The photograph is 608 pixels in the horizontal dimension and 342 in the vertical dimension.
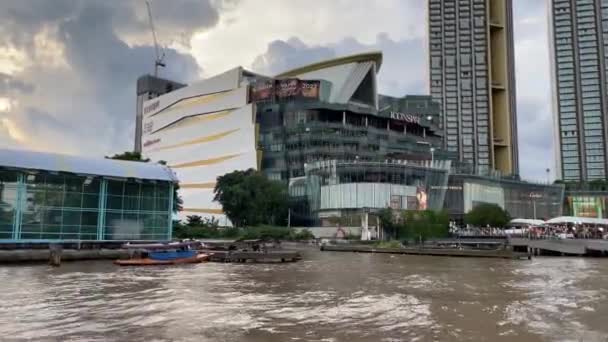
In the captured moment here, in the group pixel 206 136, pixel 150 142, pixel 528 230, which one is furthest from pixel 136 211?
pixel 150 142

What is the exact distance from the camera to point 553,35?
152625mm

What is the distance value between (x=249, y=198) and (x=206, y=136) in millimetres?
47965

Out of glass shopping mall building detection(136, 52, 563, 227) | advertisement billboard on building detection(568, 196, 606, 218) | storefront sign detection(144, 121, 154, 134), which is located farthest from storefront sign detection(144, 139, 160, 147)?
advertisement billboard on building detection(568, 196, 606, 218)

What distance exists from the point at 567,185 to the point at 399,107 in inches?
1917

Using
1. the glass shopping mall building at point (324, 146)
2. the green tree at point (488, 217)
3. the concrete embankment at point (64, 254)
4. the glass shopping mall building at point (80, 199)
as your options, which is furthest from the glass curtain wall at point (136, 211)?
the green tree at point (488, 217)

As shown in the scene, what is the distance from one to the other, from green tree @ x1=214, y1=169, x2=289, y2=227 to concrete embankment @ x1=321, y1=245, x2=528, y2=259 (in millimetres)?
26001

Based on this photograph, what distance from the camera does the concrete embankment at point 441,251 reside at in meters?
52.8

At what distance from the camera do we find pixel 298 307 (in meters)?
19.7

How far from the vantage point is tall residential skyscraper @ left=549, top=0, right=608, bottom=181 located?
144m

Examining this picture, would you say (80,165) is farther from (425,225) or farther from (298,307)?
(425,225)

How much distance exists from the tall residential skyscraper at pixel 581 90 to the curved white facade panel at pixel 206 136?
294 ft

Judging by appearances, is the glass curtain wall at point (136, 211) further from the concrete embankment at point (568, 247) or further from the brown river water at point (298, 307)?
the concrete embankment at point (568, 247)

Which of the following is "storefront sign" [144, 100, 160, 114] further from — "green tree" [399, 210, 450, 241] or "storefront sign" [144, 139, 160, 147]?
"green tree" [399, 210, 450, 241]

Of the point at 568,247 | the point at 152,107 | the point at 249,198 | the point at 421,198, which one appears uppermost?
the point at 152,107
